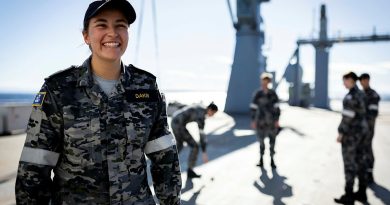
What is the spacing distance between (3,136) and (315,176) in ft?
32.4

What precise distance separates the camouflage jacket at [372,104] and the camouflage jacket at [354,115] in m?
1.43

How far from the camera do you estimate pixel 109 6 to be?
1.55 metres

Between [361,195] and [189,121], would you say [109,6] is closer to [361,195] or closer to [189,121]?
[189,121]

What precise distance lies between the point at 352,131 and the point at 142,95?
12.5 ft

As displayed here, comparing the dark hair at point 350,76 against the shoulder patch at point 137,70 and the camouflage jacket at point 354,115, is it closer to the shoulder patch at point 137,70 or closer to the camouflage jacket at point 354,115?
the camouflage jacket at point 354,115

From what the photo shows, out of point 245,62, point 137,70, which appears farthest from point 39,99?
point 245,62

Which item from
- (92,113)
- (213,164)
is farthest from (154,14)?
(92,113)

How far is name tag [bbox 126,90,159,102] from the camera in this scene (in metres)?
1.63

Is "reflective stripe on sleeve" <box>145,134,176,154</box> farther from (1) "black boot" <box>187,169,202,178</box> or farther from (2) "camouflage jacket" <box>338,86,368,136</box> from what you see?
(1) "black boot" <box>187,169,202,178</box>

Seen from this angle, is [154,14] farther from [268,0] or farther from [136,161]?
[268,0]

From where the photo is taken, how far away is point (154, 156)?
5.71 ft

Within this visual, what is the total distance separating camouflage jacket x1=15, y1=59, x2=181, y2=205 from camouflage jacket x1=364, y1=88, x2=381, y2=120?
535 cm

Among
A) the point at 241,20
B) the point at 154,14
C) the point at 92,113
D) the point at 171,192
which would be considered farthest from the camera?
the point at 241,20

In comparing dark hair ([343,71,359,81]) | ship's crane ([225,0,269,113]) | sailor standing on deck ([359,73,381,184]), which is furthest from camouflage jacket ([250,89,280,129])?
ship's crane ([225,0,269,113])
